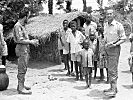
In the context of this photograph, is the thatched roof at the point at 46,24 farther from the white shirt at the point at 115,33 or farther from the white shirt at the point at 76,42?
the white shirt at the point at 115,33

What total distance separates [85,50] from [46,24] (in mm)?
5485

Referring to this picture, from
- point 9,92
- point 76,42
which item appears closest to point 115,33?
point 76,42

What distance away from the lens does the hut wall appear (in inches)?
489

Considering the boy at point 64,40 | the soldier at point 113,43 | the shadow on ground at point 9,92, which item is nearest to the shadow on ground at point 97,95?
the soldier at point 113,43

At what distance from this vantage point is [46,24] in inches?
514

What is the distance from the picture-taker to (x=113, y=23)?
22.6ft

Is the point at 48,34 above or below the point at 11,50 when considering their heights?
above

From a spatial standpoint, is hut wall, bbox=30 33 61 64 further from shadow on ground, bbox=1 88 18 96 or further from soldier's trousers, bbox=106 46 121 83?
soldier's trousers, bbox=106 46 121 83

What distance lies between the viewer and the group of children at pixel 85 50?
7.87 meters

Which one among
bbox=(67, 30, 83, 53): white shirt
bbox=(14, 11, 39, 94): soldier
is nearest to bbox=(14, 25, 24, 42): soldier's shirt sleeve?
bbox=(14, 11, 39, 94): soldier

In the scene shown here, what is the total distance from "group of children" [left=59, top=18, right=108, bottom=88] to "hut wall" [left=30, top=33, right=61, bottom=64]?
259 cm

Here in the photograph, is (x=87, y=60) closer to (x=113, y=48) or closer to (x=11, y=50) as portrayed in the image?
(x=113, y=48)

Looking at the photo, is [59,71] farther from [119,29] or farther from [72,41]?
[119,29]

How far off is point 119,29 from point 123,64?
5427 mm
